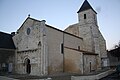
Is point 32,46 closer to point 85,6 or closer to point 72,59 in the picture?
point 72,59

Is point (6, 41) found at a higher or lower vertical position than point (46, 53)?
higher

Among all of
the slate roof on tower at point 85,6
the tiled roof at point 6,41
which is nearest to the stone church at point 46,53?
the tiled roof at point 6,41

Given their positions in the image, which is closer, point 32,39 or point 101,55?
point 32,39

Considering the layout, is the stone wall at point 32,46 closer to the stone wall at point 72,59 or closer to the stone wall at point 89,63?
the stone wall at point 72,59

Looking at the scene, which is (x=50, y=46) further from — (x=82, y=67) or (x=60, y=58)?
(x=82, y=67)

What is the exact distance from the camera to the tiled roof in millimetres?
27225

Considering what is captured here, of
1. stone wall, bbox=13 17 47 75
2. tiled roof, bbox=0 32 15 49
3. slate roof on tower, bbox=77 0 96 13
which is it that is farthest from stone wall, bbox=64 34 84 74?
slate roof on tower, bbox=77 0 96 13

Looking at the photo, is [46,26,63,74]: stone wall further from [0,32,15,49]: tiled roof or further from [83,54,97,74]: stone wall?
[0,32,15,49]: tiled roof

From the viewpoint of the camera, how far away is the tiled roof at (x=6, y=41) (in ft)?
89.3

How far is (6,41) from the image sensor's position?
93.8ft

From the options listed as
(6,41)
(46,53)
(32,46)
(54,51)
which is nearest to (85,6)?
(54,51)

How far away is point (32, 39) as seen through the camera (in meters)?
25.5

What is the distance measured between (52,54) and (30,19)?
311 inches

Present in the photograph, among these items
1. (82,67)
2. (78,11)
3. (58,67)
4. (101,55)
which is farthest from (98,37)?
(58,67)
